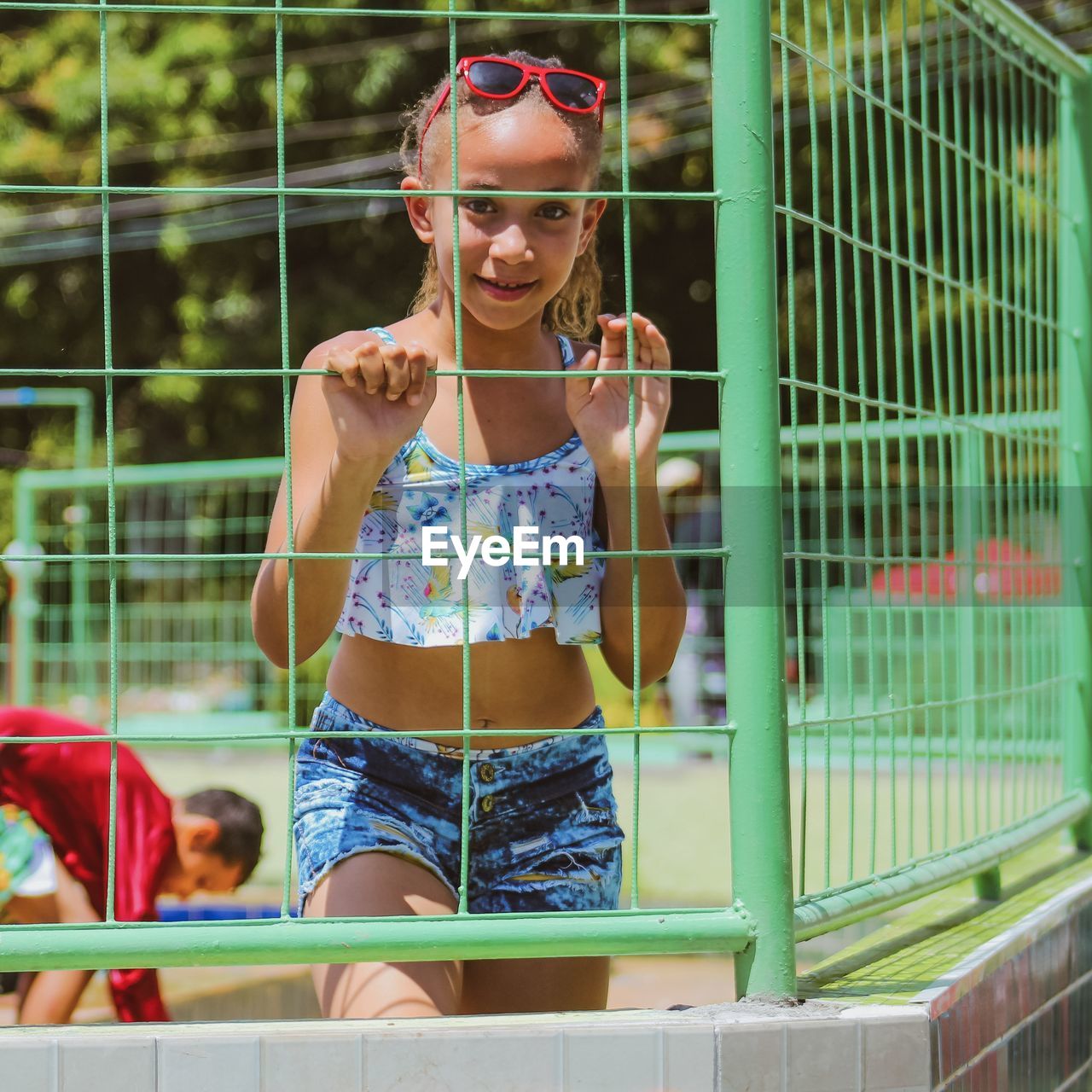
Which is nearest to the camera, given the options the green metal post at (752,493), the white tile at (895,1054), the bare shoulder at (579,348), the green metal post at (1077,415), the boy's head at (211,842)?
the white tile at (895,1054)

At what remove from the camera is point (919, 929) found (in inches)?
103

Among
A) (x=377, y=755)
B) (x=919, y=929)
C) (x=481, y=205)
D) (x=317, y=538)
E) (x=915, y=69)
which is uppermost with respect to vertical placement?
(x=915, y=69)

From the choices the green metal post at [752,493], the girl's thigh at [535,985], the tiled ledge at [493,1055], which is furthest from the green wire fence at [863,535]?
the girl's thigh at [535,985]

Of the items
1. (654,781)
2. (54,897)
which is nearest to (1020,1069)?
(54,897)

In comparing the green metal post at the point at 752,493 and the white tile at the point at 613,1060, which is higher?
the green metal post at the point at 752,493

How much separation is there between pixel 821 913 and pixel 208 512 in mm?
7206

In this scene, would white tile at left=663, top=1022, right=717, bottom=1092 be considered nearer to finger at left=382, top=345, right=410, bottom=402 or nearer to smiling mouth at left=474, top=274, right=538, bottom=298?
finger at left=382, top=345, right=410, bottom=402

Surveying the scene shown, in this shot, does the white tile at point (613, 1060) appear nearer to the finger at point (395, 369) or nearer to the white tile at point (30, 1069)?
the white tile at point (30, 1069)

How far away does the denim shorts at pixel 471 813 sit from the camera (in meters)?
2.20

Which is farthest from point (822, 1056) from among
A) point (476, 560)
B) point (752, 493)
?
point (476, 560)

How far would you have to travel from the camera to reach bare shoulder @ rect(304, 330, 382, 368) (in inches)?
79.4

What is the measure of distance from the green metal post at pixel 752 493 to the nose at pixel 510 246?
294 mm

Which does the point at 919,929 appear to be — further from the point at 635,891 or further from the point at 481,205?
the point at 481,205

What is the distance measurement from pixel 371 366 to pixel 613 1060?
36.0 inches
